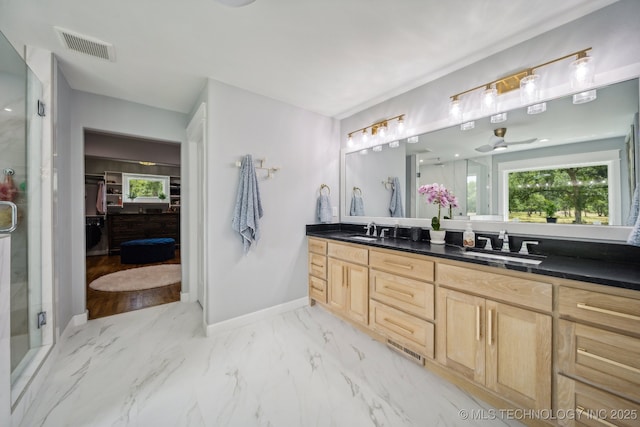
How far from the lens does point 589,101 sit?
61.5 inches

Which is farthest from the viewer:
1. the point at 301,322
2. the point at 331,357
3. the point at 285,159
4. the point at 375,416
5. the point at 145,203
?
the point at 145,203

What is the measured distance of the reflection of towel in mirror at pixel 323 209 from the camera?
3.07 meters

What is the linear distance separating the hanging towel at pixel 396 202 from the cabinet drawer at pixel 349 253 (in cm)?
70

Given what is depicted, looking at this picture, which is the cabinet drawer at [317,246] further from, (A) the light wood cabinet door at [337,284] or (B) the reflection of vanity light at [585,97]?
(B) the reflection of vanity light at [585,97]

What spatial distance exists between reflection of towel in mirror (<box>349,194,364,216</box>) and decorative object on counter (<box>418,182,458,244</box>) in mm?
935

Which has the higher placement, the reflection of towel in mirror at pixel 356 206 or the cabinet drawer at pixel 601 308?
the reflection of towel in mirror at pixel 356 206

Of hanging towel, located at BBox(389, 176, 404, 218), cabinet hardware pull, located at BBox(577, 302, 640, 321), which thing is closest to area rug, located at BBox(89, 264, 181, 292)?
hanging towel, located at BBox(389, 176, 404, 218)

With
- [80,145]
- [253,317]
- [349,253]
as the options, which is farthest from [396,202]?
[80,145]

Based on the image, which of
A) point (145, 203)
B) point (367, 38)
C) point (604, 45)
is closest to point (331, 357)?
point (367, 38)

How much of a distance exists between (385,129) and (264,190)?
5.08ft

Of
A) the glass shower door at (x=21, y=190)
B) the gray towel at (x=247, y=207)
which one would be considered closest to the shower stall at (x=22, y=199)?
the glass shower door at (x=21, y=190)

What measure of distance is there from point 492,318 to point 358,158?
227cm

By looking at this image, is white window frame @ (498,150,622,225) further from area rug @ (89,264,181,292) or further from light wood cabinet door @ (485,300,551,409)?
area rug @ (89,264,181,292)

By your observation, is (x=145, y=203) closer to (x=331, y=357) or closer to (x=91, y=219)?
(x=91, y=219)
